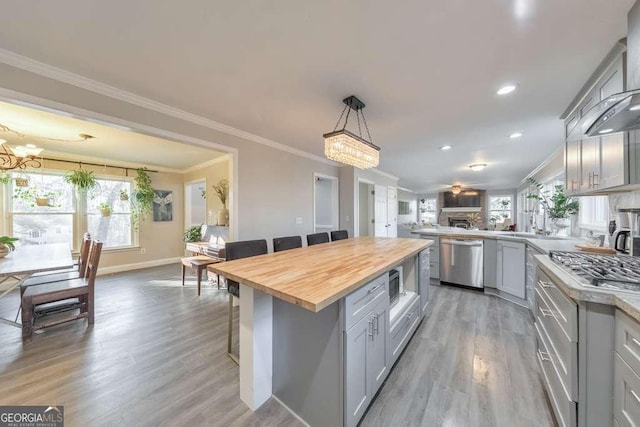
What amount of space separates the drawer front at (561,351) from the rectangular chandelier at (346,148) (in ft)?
6.09

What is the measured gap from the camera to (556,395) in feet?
4.35

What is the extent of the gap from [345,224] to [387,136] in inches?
Result: 93.3

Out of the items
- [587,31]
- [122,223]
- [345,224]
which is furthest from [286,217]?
[122,223]

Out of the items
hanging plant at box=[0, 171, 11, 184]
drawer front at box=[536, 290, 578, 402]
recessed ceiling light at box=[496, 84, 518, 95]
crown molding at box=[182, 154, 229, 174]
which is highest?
recessed ceiling light at box=[496, 84, 518, 95]

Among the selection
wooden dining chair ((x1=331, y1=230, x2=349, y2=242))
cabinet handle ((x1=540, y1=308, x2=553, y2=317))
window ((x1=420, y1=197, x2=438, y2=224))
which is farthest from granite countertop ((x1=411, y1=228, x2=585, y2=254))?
window ((x1=420, y1=197, x2=438, y2=224))

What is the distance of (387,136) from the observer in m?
3.45

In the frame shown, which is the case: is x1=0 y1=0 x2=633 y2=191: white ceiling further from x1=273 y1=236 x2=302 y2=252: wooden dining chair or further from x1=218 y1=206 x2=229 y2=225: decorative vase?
x1=218 y1=206 x2=229 y2=225: decorative vase

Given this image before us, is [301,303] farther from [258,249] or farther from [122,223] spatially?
[122,223]

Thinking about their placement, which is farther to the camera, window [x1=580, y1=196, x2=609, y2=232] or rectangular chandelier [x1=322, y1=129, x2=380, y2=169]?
window [x1=580, y1=196, x2=609, y2=232]

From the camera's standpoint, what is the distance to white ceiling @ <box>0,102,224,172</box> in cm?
275

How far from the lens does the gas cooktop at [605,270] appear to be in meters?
1.09

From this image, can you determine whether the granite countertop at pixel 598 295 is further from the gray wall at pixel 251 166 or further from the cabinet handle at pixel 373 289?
the gray wall at pixel 251 166

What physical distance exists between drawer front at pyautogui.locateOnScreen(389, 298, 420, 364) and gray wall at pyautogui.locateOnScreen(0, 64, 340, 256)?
2309mm

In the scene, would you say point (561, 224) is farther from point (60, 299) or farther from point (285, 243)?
point (60, 299)
